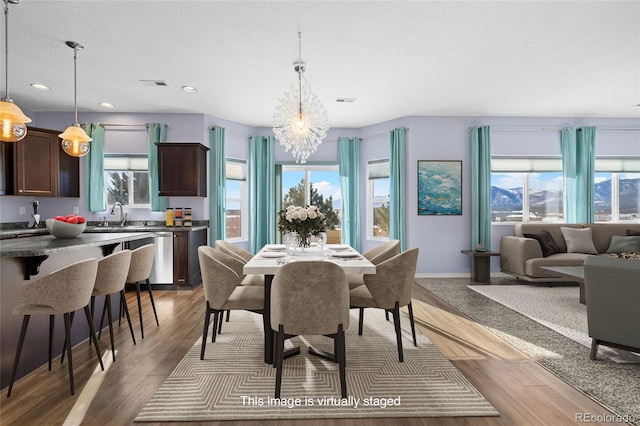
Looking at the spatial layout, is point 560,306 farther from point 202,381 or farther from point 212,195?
point 212,195

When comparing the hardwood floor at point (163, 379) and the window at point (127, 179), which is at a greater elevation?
the window at point (127, 179)

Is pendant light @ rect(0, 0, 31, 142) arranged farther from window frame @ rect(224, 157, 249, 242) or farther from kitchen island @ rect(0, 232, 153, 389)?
window frame @ rect(224, 157, 249, 242)

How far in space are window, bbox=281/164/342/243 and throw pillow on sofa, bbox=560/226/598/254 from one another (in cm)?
383

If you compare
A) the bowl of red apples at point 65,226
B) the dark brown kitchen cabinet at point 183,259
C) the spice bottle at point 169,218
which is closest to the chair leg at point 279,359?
the bowl of red apples at point 65,226

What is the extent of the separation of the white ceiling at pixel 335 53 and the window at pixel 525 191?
1.06m

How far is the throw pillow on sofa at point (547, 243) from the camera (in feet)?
17.2

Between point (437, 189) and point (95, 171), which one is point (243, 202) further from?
point (437, 189)

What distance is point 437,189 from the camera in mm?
5785

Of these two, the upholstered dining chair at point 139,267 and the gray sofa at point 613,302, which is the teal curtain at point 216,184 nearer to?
the upholstered dining chair at point 139,267

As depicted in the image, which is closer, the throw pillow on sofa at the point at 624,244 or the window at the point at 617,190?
the throw pillow on sofa at the point at 624,244

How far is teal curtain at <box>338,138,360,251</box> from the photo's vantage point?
6.28 metres

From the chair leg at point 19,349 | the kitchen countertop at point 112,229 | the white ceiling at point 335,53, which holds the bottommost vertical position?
the chair leg at point 19,349

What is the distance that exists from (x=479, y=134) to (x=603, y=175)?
247 cm

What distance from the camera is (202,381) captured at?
90.3 inches
